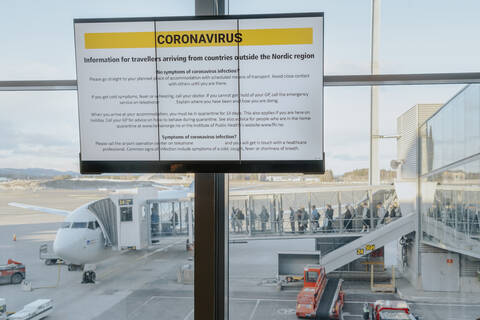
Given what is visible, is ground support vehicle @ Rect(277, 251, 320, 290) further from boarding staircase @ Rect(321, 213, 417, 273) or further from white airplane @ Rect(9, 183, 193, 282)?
white airplane @ Rect(9, 183, 193, 282)

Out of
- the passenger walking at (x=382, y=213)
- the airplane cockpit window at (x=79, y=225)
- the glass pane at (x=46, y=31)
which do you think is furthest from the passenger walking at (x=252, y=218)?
the glass pane at (x=46, y=31)

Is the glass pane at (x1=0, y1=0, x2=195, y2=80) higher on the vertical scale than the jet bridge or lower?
higher

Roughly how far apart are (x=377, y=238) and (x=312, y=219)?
1.54 feet

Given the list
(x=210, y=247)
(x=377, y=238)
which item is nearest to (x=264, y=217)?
(x=210, y=247)

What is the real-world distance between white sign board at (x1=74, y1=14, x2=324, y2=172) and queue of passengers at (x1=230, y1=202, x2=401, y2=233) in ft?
1.99

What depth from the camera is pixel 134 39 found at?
2092 mm


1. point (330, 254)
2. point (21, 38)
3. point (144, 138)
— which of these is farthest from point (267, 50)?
point (21, 38)

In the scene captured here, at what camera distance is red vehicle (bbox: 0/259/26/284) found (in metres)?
2.71

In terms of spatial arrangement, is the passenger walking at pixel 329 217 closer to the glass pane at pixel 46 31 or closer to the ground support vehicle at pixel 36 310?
the glass pane at pixel 46 31

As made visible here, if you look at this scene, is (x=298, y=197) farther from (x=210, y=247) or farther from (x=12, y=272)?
(x=12, y=272)

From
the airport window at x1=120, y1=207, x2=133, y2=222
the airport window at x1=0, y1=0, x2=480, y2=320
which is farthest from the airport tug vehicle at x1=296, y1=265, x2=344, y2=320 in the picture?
the airport window at x1=120, y1=207, x2=133, y2=222

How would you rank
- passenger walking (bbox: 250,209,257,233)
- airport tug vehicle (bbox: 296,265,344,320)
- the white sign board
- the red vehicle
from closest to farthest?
the white sign board < airport tug vehicle (bbox: 296,265,344,320) < passenger walking (bbox: 250,209,257,233) < the red vehicle

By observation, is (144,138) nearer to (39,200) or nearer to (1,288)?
(39,200)

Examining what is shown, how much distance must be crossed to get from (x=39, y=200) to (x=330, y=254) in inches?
92.8
